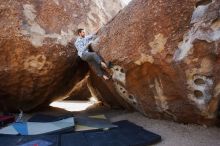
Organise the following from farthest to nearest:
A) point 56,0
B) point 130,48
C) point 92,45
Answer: point 56,0, point 92,45, point 130,48

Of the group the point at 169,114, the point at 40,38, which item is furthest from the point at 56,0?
the point at 169,114

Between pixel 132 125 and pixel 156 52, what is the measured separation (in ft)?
5.29

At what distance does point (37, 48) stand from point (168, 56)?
327 cm

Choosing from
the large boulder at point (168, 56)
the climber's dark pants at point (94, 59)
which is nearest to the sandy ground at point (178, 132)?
the large boulder at point (168, 56)

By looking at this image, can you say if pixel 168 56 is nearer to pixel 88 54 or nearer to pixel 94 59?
pixel 94 59

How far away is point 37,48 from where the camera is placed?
7625 mm

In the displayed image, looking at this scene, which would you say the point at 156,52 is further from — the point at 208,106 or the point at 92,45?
the point at 92,45

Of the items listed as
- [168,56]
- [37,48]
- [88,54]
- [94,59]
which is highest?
[37,48]

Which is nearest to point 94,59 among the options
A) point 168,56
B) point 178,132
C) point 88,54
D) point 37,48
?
point 88,54

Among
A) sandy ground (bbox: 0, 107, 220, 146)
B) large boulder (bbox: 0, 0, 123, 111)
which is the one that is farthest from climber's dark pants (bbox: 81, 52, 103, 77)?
sandy ground (bbox: 0, 107, 220, 146)

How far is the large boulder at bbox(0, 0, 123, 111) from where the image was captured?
24.7ft

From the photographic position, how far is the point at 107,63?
6.99m

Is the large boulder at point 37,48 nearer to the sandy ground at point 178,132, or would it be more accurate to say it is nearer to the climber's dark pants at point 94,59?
the climber's dark pants at point 94,59

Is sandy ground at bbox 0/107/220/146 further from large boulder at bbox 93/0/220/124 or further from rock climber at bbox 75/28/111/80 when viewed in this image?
rock climber at bbox 75/28/111/80
